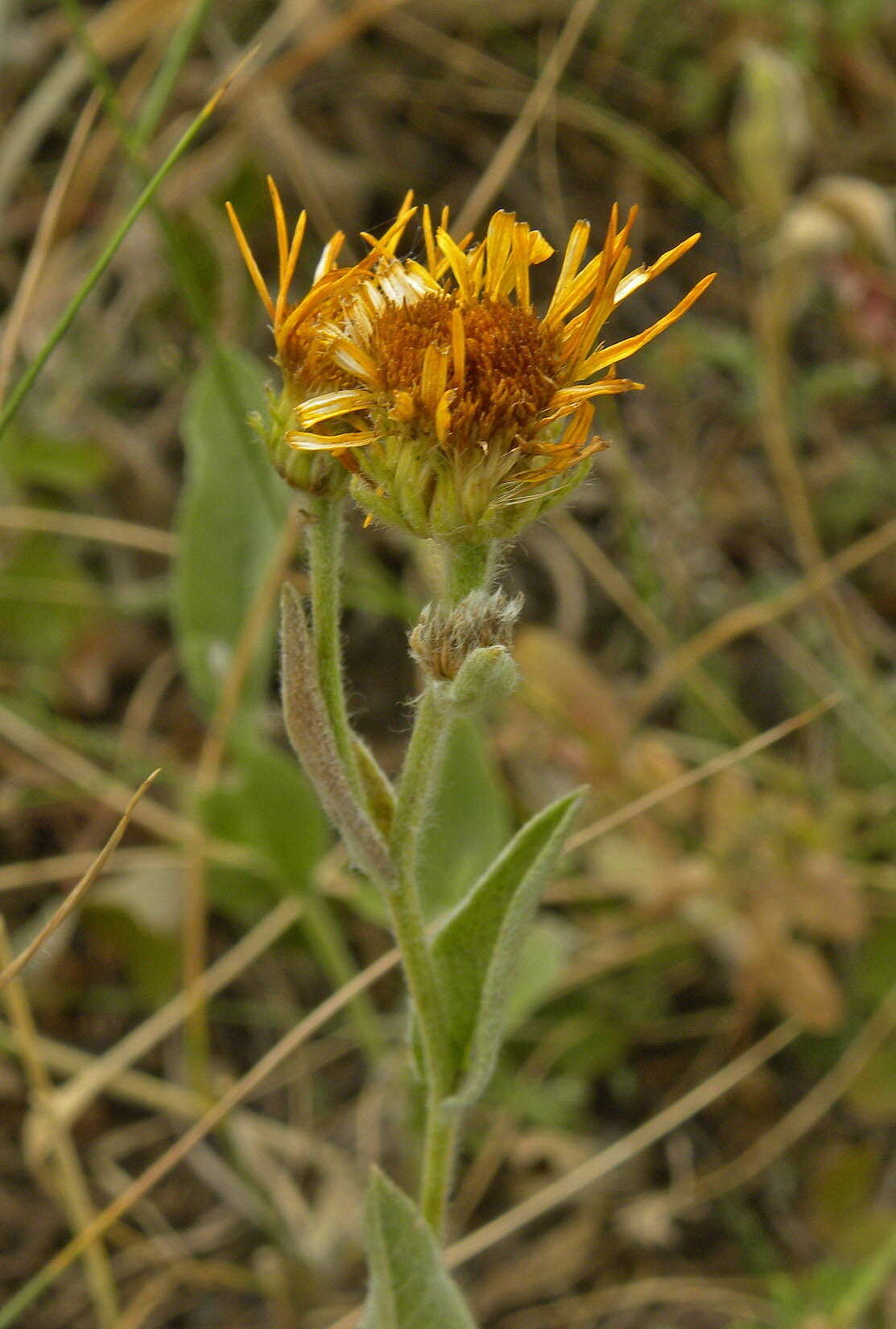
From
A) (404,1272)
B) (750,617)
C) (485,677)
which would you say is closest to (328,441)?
(485,677)

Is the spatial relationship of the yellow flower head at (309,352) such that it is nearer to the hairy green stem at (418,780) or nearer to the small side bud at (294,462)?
the small side bud at (294,462)

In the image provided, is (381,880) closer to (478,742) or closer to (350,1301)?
(478,742)

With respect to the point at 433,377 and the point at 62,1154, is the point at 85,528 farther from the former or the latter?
the point at 433,377

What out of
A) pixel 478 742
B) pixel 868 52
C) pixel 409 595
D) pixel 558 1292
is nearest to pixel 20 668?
pixel 409 595

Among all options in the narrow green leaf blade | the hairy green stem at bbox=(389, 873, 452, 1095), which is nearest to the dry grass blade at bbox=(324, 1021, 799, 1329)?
the hairy green stem at bbox=(389, 873, 452, 1095)

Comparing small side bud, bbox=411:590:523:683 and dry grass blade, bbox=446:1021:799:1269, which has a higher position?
small side bud, bbox=411:590:523:683

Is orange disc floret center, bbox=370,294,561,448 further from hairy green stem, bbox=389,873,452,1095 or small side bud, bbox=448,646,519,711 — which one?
hairy green stem, bbox=389,873,452,1095
